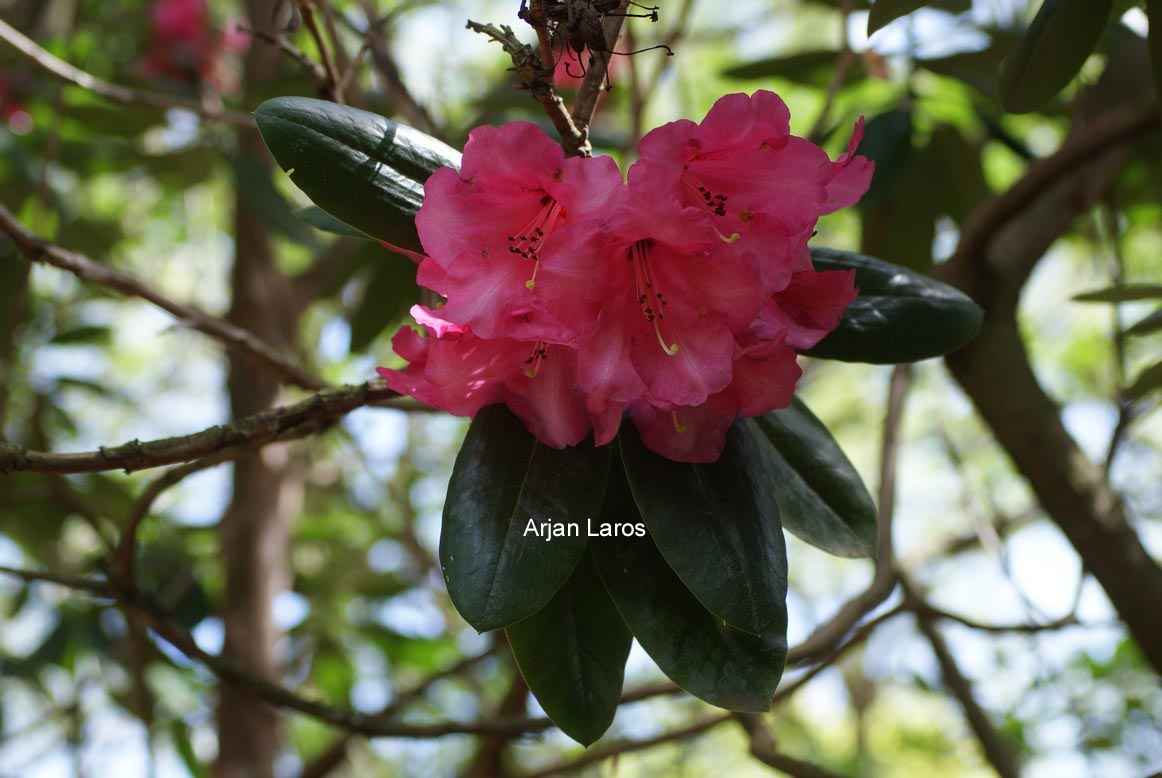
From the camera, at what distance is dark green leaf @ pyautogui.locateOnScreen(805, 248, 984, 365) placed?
92 cm

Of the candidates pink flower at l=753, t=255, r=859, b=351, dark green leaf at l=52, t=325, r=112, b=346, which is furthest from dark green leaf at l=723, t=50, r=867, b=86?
dark green leaf at l=52, t=325, r=112, b=346

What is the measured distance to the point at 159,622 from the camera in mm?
1338

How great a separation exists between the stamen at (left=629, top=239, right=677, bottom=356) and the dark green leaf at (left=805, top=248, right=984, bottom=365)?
205 millimetres

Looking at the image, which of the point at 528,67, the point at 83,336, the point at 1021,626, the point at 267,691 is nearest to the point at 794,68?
the point at 1021,626

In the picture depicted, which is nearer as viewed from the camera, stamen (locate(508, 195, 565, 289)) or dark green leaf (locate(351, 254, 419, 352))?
stamen (locate(508, 195, 565, 289))

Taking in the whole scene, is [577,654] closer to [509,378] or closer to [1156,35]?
[509,378]

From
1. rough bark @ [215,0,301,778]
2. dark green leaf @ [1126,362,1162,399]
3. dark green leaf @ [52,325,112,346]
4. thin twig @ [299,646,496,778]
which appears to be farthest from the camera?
→ dark green leaf @ [52,325,112,346]

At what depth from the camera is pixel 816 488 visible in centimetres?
99

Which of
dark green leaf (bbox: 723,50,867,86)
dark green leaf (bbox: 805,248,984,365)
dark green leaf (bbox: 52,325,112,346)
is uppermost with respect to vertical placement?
dark green leaf (bbox: 52,325,112,346)

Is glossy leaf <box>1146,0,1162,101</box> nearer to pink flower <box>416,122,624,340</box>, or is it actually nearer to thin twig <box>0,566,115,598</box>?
pink flower <box>416,122,624,340</box>

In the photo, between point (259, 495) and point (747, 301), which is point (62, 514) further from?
point (747, 301)

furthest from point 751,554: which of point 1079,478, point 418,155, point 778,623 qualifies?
point 1079,478

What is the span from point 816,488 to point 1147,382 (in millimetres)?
520

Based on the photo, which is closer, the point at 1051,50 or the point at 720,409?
the point at 720,409
